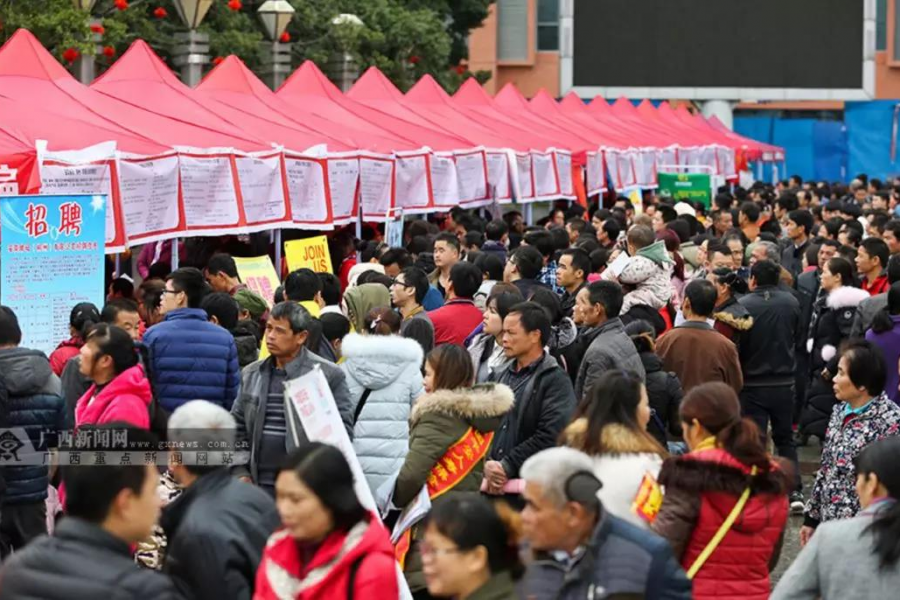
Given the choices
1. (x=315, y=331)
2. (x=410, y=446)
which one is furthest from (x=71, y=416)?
(x=410, y=446)

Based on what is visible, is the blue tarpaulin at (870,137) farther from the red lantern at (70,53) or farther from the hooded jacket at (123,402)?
the hooded jacket at (123,402)

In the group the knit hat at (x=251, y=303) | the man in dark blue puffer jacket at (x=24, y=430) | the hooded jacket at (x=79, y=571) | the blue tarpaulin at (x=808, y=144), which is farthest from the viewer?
the blue tarpaulin at (x=808, y=144)

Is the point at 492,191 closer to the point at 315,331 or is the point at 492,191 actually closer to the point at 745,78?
the point at 315,331

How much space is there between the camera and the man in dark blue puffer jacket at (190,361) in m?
8.26

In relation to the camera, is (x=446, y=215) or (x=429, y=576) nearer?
(x=429, y=576)

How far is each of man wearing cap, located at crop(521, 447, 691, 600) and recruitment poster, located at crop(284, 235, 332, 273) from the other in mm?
9293

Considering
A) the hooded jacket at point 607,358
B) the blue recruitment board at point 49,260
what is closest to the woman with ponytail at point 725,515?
the hooded jacket at point 607,358

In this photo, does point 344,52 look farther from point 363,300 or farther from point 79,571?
point 79,571

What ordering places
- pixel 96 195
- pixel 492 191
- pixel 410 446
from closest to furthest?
1. pixel 410 446
2. pixel 96 195
3. pixel 492 191

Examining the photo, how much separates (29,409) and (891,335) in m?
5.02

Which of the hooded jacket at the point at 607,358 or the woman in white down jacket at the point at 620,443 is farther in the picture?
the hooded jacket at the point at 607,358

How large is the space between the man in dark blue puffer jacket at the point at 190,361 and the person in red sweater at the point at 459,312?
5.66 ft

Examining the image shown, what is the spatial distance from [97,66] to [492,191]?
8.63 meters

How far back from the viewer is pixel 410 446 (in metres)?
7.21
